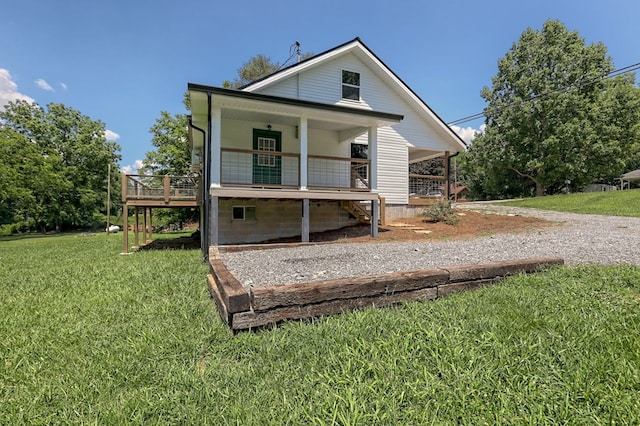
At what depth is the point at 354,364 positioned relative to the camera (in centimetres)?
241

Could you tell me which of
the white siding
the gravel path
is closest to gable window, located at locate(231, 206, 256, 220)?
the white siding

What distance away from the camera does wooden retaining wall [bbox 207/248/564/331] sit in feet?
9.85

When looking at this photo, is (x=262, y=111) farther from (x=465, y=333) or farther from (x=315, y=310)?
(x=465, y=333)

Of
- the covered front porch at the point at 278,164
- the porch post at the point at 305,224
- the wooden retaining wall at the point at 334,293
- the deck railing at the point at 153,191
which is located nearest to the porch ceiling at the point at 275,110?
the covered front porch at the point at 278,164

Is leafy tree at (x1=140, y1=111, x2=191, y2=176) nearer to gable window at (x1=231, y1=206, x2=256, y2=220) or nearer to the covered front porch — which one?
the covered front porch

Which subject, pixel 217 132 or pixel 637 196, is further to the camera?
pixel 637 196

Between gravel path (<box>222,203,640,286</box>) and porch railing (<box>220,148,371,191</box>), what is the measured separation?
3.61 meters

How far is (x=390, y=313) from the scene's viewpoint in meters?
3.22

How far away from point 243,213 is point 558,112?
87.2ft

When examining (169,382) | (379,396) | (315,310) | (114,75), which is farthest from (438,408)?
(114,75)

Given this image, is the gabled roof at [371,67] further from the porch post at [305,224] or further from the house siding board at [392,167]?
the porch post at [305,224]

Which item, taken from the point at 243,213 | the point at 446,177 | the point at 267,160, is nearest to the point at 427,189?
the point at 446,177

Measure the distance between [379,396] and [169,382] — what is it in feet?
4.84

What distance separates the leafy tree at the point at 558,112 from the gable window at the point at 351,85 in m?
19.3
